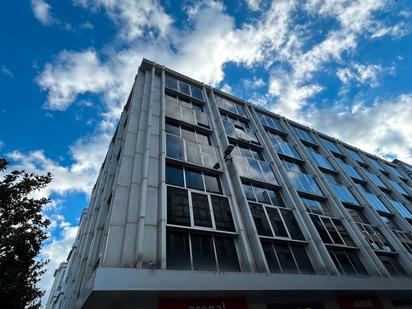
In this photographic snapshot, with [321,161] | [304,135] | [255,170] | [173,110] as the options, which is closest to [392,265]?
[321,161]

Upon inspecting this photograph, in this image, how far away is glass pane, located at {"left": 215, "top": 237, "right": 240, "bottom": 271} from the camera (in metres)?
9.09

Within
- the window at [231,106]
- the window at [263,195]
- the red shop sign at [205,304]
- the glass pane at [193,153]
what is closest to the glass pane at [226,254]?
the red shop sign at [205,304]

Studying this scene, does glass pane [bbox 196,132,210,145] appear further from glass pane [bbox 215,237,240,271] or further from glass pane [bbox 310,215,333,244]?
glass pane [bbox 310,215,333,244]

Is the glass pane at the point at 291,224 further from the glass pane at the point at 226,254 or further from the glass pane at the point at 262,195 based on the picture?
the glass pane at the point at 226,254

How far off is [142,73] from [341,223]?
18415 mm

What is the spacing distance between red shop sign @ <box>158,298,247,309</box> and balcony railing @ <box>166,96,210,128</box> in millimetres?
10704

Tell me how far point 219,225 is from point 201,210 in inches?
42.0

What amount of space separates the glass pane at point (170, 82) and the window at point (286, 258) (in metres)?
13.2

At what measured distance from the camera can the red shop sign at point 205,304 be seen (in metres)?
7.11

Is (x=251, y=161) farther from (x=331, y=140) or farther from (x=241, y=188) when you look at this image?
(x=331, y=140)

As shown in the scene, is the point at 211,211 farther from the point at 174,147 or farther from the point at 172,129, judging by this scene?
the point at 172,129

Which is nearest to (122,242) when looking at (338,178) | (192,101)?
(192,101)

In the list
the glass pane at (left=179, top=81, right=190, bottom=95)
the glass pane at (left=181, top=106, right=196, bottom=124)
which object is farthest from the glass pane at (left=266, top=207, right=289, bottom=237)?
the glass pane at (left=179, top=81, right=190, bottom=95)

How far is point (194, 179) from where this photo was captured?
468 inches
